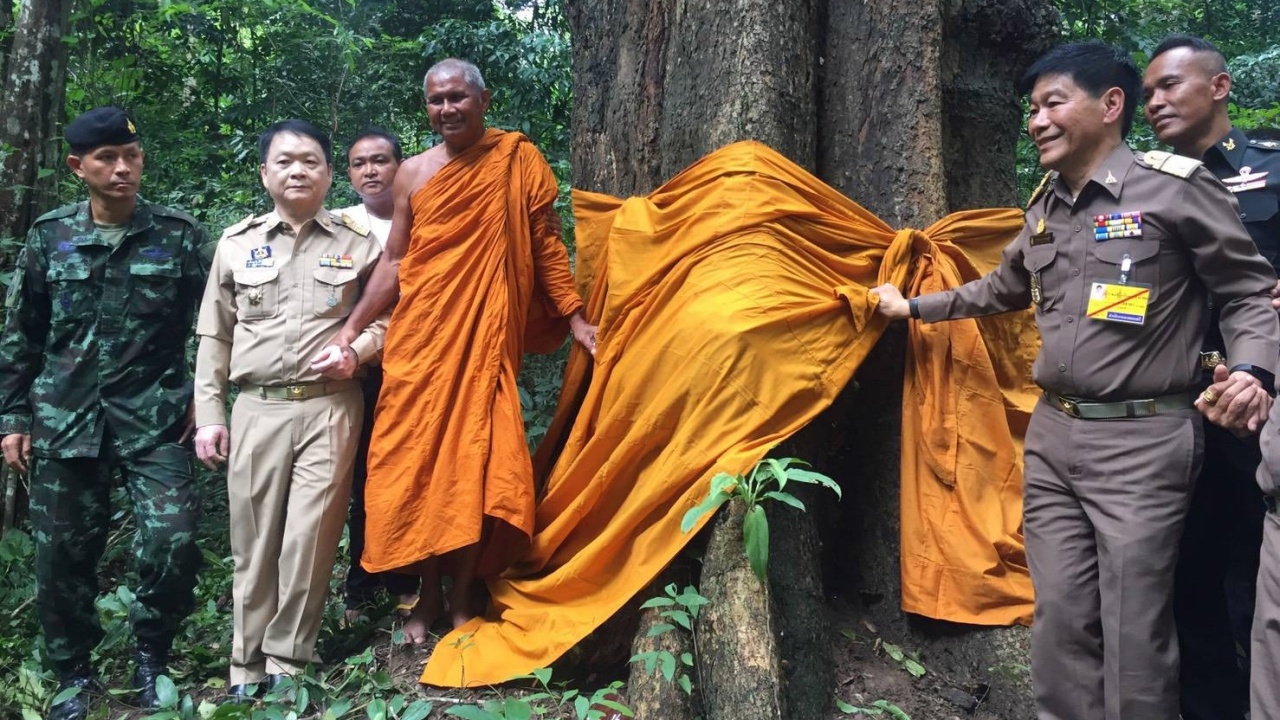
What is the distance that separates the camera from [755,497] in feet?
8.55

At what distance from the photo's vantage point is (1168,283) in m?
2.40

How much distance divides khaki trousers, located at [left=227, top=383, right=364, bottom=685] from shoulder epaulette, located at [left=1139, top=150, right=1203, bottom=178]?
2.93 metres

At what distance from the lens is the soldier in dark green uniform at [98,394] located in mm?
3359

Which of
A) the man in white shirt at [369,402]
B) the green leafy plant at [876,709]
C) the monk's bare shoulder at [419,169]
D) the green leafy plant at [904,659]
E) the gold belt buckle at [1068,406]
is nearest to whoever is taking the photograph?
the gold belt buckle at [1068,406]

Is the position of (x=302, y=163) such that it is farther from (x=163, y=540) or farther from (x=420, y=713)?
(x=420, y=713)

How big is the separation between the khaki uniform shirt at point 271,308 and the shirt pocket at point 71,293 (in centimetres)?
50

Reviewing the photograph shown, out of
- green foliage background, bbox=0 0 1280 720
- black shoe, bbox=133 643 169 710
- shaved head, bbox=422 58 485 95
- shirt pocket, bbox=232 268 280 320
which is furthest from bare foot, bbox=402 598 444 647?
shaved head, bbox=422 58 485 95

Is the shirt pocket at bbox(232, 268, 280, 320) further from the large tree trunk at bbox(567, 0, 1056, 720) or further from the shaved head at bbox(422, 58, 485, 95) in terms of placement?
the large tree trunk at bbox(567, 0, 1056, 720)

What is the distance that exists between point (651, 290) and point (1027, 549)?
60.5 inches

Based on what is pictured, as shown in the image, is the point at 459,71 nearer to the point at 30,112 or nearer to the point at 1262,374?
the point at 1262,374

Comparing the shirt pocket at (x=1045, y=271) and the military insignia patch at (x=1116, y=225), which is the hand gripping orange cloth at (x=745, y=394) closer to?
the shirt pocket at (x=1045, y=271)

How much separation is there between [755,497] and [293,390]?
1865 mm

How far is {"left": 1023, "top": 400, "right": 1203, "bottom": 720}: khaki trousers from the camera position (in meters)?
2.33

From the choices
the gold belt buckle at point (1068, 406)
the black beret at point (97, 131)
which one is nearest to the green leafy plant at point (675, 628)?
the gold belt buckle at point (1068, 406)
